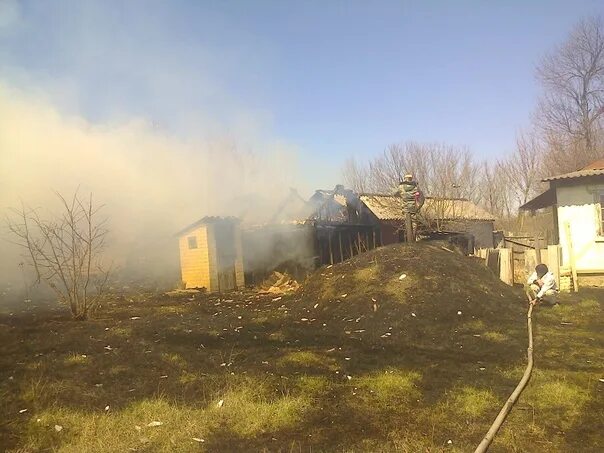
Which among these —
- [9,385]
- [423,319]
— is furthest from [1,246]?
[423,319]

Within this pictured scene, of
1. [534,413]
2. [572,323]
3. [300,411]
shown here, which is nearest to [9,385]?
[300,411]

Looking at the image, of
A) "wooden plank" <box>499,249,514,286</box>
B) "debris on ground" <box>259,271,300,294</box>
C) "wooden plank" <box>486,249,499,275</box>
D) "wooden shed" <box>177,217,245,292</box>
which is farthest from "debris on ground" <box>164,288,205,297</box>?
"wooden plank" <box>499,249,514,286</box>

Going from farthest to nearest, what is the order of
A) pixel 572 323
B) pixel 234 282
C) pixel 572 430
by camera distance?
pixel 234 282 < pixel 572 323 < pixel 572 430

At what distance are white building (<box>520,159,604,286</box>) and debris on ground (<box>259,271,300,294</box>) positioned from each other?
772cm

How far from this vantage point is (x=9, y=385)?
18.4ft

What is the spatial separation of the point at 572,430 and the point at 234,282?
538 inches

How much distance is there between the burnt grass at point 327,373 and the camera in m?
4.22

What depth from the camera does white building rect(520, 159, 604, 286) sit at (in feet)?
41.1

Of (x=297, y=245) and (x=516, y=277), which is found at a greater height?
(x=297, y=245)

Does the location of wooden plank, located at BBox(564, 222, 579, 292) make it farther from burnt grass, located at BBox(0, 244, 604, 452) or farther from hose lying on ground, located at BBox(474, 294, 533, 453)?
hose lying on ground, located at BBox(474, 294, 533, 453)

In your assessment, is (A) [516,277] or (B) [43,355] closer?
(B) [43,355]

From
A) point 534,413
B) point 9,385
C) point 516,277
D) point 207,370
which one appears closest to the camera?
point 534,413

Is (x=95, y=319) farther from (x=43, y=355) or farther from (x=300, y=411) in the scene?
(x=300, y=411)

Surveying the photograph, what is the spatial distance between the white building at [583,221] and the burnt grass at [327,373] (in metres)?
2.37
